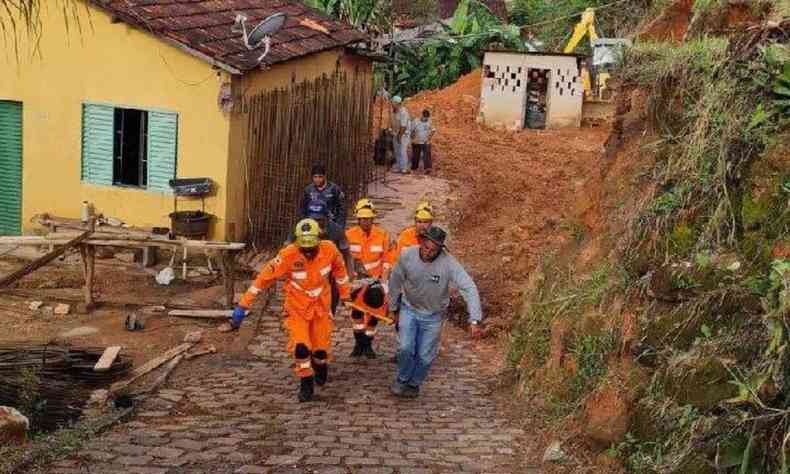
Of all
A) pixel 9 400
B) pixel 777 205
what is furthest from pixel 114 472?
pixel 777 205

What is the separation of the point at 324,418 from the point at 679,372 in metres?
3.40

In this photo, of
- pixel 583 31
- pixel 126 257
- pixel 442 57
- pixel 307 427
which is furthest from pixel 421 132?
pixel 442 57

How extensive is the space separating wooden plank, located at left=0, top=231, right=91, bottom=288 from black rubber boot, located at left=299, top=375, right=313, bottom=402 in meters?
3.54

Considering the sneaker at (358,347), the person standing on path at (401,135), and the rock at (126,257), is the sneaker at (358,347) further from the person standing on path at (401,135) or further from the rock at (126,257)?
the person standing on path at (401,135)

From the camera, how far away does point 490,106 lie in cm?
3081

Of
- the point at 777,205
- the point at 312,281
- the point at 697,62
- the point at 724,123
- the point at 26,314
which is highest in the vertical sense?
the point at 697,62

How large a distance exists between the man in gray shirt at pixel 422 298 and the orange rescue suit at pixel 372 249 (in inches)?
52.1

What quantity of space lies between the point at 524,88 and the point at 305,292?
2257cm

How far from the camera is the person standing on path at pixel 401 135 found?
21922mm

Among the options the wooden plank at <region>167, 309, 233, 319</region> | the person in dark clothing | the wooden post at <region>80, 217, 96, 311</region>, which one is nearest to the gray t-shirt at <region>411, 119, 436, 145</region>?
the person in dark clothing

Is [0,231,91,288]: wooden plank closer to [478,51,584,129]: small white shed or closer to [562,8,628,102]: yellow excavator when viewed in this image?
[562,8,628,102]: yellow excavator

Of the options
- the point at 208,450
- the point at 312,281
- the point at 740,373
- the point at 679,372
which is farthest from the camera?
the point at 312,281

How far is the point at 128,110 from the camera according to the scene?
1472 cm

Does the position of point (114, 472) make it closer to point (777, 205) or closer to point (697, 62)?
point (777, 205)
